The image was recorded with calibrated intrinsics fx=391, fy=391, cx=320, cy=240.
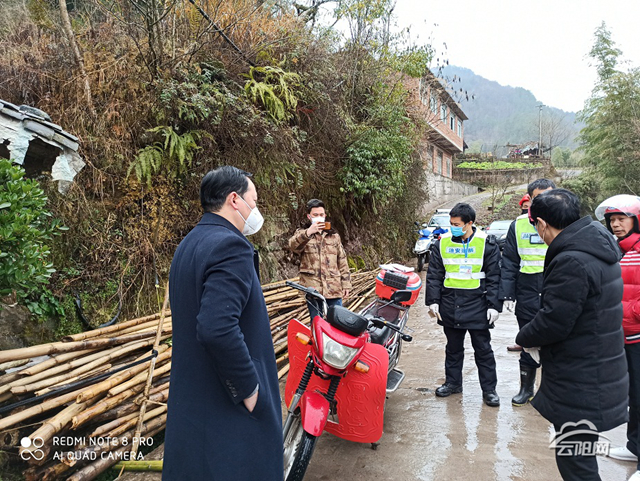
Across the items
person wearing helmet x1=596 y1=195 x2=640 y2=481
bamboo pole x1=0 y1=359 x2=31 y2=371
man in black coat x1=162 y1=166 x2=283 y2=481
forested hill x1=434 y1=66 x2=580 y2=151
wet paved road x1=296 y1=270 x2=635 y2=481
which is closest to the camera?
man in black coat x1=162 y1=166 x2=283 y2=481

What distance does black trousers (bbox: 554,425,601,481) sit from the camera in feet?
6.30

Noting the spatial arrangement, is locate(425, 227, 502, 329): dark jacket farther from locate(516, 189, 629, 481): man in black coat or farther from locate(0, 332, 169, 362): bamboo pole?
locate(0, 332, 169, 362): bamboo pole

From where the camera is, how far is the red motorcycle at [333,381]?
2.34 meters

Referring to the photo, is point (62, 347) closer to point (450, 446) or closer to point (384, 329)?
point (384, 329)

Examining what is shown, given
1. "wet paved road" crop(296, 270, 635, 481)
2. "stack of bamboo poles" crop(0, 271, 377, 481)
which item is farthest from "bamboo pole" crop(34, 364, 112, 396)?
"wet paved road" crop(296, 270, 635, 481)

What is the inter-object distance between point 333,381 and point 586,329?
1454 millimetres

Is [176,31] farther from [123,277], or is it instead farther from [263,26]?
[123,277]

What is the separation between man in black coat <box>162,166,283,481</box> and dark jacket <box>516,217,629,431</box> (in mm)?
1480

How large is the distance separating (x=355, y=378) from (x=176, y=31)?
18.2 ft

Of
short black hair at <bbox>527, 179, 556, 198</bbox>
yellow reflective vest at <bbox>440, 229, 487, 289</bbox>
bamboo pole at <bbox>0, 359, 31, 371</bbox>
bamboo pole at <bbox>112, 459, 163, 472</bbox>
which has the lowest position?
bamboo pole at <bbox>112, 459, 163, 472</bbox>

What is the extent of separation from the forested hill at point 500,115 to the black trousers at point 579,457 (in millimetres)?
56254

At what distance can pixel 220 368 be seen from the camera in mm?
1461

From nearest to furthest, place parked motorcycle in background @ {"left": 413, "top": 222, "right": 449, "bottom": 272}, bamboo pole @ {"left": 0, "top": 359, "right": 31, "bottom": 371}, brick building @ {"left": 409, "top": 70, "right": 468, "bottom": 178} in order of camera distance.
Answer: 1. bamboo pole @ {"left": 0, "top": 359, "right": 31, "bottom": 371}
2. parked motorcycle in background @ {"left": 413, "top": 222, "right": 449, "bottom": 272}
3. brick building @ {"left": 409, "top": 70, "right": 468, "bottom": 178}

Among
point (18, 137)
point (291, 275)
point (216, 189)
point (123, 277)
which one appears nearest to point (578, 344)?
point (216, 189)
